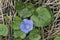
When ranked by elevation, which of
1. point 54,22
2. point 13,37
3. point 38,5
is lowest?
point 13,37

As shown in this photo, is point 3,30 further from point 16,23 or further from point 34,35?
point 34,35

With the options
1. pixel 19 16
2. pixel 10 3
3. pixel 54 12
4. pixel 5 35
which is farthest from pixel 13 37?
pixel 54 12

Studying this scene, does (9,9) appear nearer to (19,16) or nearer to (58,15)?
(19,16)

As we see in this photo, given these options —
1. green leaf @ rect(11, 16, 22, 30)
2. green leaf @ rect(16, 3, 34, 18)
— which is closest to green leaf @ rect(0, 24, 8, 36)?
green leaf @ rect(11, 16, 22, 30)

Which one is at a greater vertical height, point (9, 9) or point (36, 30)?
point (9, 9)

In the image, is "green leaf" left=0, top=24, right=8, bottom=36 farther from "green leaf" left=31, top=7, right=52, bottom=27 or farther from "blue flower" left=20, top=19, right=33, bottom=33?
"green leaf" left=31, top=7, right=52, bottom=27

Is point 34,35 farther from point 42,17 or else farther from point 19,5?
point 19,5

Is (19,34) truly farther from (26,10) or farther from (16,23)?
(26,10)

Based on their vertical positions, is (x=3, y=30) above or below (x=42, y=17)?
below

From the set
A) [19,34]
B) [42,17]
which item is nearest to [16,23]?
[19,34]
